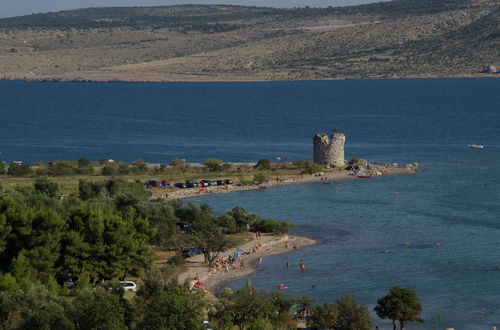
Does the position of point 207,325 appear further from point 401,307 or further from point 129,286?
point 401,307

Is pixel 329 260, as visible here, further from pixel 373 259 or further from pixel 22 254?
pixel 22 254

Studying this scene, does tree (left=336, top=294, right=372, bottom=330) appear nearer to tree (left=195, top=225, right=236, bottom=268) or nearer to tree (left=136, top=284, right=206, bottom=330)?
tree (left=136, top=284, right=206, bottom=330)

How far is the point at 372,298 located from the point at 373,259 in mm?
7704

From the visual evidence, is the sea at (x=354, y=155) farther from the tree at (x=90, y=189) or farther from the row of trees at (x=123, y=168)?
the tree at (x=90, y=189)

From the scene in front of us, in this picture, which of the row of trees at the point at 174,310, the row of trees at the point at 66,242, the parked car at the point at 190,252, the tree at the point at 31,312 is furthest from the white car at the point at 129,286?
the parked car at the point at 190,252

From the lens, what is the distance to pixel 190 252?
172 ft

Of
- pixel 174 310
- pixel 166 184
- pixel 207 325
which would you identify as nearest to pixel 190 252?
pixel 207 325

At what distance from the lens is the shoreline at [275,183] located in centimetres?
7143

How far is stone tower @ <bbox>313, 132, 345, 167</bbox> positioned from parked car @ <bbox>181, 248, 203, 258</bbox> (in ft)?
107

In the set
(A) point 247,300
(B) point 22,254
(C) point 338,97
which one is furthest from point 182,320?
(C) point 338,97

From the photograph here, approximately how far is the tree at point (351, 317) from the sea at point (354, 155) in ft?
10.5

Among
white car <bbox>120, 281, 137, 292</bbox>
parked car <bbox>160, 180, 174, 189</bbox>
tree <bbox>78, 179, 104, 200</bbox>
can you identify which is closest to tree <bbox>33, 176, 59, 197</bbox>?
tree <bbox>78, 179, 104, 200</bbox>

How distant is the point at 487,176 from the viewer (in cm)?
8162

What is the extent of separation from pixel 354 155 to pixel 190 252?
4690 centimetres
